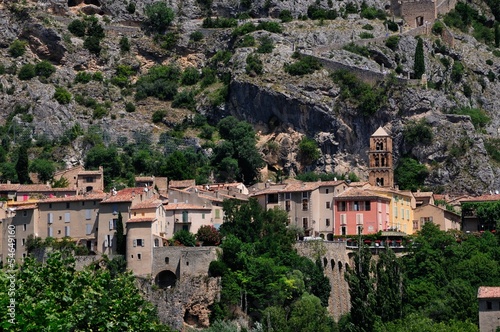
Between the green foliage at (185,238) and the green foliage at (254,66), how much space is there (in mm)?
35387

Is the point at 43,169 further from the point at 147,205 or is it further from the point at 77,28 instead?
the point at 77,28

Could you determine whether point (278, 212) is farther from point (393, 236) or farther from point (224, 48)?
point (224, 48)

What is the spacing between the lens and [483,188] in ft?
414

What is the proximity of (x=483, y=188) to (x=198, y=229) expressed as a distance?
1190 inches

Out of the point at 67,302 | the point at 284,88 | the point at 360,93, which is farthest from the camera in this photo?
the point at 284,88

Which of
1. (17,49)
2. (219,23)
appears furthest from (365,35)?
(17,49)

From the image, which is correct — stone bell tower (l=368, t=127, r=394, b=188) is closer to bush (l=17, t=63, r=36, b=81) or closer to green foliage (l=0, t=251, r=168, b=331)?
bush (l=17, t=63, r=36, b=81)

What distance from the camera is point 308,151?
130875mm

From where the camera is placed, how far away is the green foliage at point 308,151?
131 m

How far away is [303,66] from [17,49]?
27422mm

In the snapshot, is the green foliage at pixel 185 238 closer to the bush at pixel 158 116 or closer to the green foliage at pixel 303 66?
the bush at pixel 158 116

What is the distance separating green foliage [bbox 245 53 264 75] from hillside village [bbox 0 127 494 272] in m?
19.3

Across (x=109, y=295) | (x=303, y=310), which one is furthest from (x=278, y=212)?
(x=109, y=295)

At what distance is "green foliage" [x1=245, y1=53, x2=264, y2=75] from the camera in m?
137
